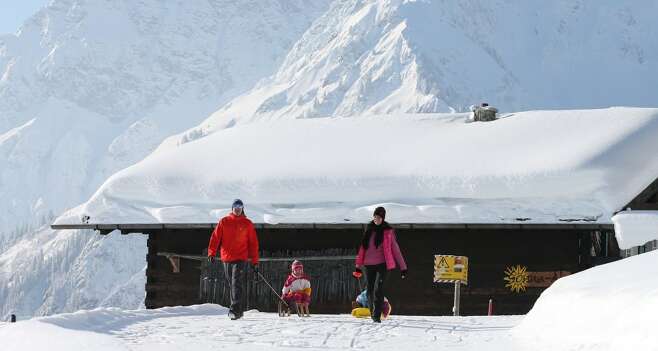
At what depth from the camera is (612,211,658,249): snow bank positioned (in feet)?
61.6

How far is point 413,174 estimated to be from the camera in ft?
70.5

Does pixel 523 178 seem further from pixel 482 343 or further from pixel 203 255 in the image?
pixel 482 343

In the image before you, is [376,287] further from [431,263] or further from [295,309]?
[431,263]

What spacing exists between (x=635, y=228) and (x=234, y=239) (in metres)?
7.76

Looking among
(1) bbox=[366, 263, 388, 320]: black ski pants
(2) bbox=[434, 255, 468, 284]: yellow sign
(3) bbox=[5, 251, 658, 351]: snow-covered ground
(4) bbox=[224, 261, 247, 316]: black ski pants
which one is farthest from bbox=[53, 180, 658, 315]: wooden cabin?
(3) bbox=[5, 251, 658, 351]: snow-covered ground

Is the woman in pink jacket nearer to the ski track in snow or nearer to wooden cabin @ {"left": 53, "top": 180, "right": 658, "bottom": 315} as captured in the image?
the ski track in snow

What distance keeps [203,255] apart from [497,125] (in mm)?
6621

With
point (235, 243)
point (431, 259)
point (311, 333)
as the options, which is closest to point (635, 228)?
point (431, 259)

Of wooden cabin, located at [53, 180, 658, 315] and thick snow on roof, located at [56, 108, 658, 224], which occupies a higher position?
thick snow on roof, located at [56, 108, 658, 224]

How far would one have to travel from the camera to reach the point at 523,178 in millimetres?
20578

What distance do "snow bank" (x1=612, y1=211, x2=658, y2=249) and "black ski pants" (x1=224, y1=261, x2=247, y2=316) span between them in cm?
730

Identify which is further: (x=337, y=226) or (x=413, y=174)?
(x=413, y=174)

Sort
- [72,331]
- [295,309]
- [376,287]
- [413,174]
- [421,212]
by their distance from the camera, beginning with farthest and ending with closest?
[413,174], [421,212], [295,309], [376,287], [72,331]

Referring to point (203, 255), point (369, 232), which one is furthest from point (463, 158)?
point (369, 232)
